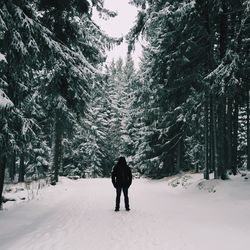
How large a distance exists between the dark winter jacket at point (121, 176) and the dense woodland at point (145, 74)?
2416mm

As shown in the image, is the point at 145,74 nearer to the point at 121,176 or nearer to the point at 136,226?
the point at 121,176

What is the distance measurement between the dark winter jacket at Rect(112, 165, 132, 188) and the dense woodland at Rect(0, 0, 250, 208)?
242cm

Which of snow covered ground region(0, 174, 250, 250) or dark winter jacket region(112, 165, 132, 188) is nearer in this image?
snow covered ground region(0, 174, 250, 250)

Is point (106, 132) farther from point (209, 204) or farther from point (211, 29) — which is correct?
point (209, 204)

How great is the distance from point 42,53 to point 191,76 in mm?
11805

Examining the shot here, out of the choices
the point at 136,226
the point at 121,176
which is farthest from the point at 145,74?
the point at 136,226

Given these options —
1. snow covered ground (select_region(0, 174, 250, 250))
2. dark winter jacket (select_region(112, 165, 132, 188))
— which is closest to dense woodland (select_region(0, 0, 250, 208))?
snow covered ground (select_region(0, 174, 250, 250))

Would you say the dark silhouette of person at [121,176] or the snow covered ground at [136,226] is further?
the dark silhouette of person at [121,176]

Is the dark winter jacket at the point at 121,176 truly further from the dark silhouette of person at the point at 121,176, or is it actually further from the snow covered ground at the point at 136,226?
the snow covered ground at the point at 136,226

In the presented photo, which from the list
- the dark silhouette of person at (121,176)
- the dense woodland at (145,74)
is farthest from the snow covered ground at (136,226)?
the dense woodland at (145,74)

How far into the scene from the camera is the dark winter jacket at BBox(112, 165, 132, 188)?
45.2ft

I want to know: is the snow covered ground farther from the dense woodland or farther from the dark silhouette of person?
the dense woodland

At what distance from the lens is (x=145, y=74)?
1024 inches

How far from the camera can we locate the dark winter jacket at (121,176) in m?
13.8
